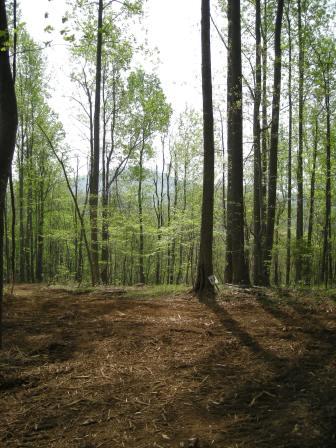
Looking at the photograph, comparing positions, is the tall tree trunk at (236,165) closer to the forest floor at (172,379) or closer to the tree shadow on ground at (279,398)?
the forest floor at (172,379)

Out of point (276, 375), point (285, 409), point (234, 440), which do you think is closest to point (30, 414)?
point (234, 440)

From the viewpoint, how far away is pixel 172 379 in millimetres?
3842

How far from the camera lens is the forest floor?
278 centimetres

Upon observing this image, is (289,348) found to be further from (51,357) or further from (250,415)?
Result: (51,357)

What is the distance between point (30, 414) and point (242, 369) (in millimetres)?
2214

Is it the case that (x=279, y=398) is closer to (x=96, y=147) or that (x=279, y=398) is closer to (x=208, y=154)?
(x=208, y=154)

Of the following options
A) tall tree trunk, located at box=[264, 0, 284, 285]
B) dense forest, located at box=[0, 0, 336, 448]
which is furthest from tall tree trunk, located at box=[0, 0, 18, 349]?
tall tree trunk, located at box=[264, 0, 284, 285]

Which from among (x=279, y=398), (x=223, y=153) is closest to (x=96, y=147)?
(x=223, y=153)

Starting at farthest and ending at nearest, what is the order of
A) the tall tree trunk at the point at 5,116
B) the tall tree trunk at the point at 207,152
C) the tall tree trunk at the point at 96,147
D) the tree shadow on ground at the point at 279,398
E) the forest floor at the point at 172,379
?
the tall tree trunk at the point at 96,147 → the tall tree trunk at the point at 207,152 → the tall tree trunk at the point at 5,116 → the forest floor at the point at 172,379 → the tree shadow on ground at the point at 279,398

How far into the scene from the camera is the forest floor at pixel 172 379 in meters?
2.78

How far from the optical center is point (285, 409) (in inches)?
119

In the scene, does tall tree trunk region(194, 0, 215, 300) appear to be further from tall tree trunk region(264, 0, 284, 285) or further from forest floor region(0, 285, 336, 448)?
tall tree trunk region(264, 0, 284, 285)

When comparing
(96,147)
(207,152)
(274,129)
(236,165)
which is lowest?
(236,165)

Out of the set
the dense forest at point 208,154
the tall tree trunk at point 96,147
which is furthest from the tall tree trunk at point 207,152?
the tall tree trunk at point 96,147
